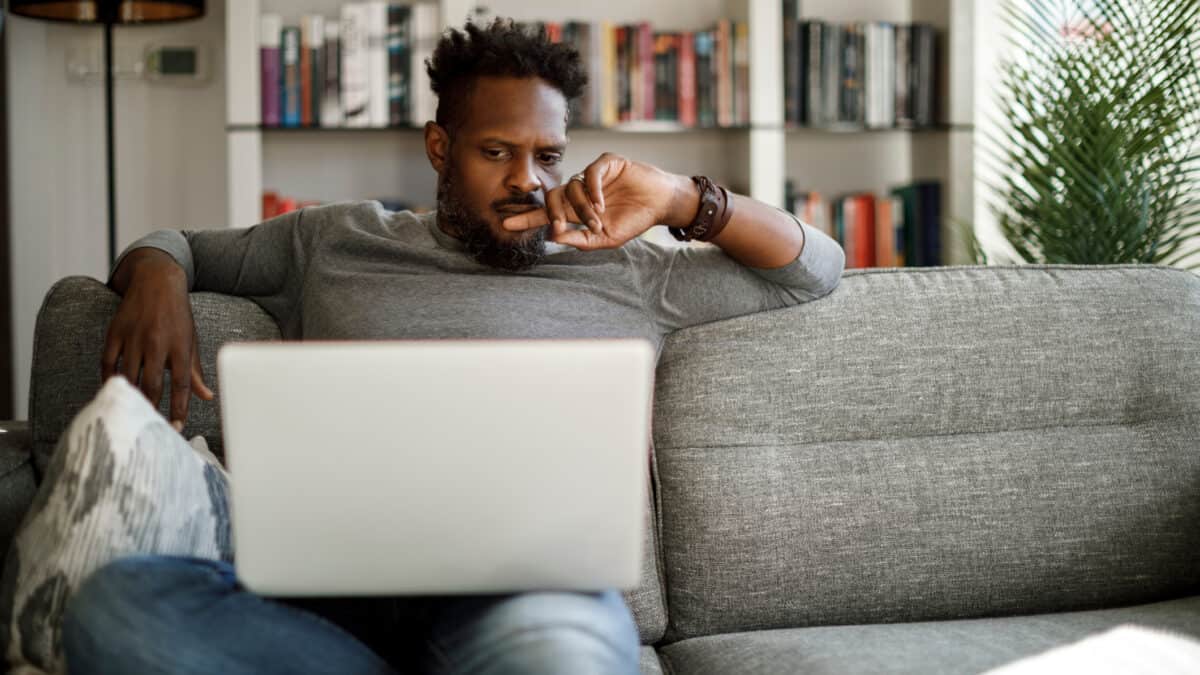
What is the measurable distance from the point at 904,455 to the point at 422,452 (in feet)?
2.87

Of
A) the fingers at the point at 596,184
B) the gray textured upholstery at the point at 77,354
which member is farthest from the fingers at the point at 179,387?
the fingers at the point at 596,184

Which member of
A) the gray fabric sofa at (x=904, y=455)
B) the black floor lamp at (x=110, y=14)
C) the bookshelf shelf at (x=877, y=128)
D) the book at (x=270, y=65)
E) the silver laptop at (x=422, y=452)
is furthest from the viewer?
the bookshelf shelf at (x=877, y=128)

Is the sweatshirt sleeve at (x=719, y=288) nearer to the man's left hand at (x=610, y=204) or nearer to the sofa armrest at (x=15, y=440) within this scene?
the man's left hand at (x=610, y=204)

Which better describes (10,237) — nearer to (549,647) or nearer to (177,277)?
(177,277)

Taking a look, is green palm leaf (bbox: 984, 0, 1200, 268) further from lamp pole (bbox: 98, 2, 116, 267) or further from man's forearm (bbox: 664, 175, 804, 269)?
lamp pole (bbox: 98, 2, 116, 267)

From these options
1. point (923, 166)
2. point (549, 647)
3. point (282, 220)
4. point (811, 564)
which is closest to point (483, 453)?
point (549, 647)

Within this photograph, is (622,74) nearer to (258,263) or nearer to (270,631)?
(258,263)

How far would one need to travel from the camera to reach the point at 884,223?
11.3 feet

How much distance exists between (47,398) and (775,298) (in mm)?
1001

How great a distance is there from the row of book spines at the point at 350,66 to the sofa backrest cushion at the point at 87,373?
5.41 ft

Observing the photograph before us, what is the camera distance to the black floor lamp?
9.77 feet

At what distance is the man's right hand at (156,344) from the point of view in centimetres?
145

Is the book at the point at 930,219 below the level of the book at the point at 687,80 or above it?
below

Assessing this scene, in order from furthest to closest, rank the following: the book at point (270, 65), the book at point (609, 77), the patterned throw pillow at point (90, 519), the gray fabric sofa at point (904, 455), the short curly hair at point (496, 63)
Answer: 1. the book at point (609, 77)
2. the book at point (270, 65)
3. the short curly hair at point (496, 63)
4. the gray fabric sofa at point (904, 455)
5. the patterned throw pillow at point (90, 519)
